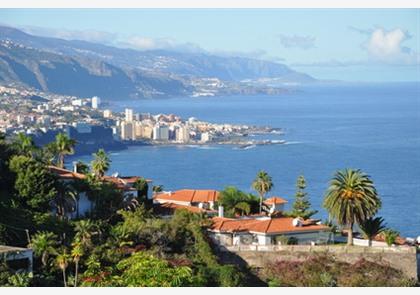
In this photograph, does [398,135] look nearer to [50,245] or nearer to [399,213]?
[399,213]

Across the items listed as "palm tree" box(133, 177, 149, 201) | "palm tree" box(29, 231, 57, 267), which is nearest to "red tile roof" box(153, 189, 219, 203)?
"palm tree" box(133, 177, 149, 201)

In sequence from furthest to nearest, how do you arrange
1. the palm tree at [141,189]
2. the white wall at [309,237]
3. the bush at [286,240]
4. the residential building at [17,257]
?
the palm tree at [141,189] → the white wall at [309,237] → the bush at [286,240] → the residential building at [17,257]

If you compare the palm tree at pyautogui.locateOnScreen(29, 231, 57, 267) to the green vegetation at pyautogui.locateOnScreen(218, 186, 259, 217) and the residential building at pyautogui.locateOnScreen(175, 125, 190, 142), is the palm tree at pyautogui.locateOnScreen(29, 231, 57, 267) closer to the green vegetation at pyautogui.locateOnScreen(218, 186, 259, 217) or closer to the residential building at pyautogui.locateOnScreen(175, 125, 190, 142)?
the green vegetation at pyautogui.locateOnScreen(218, 186, 259, 217)

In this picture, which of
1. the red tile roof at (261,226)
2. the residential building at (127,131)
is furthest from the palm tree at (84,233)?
the residential building at (127,131)

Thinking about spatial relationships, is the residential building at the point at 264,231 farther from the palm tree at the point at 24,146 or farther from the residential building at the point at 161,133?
the residential building at the point at 161,133

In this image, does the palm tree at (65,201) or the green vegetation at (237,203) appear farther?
the green vegetation at (237,203)

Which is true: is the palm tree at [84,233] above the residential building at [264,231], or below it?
above

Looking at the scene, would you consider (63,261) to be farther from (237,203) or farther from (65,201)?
(237,203)
